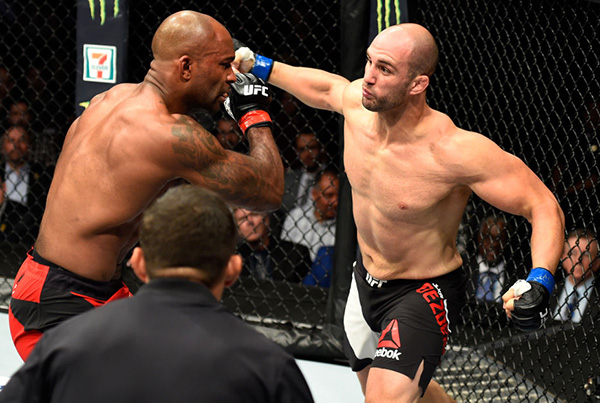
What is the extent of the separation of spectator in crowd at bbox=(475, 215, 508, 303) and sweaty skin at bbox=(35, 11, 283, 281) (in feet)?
5.06

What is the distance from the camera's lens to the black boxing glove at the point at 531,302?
1.82m

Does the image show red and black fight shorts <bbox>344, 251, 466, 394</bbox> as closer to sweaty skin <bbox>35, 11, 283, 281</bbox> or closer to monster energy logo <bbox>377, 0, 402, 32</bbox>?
sweaty skin <bbox>35, 11, 283, 281</bbox>

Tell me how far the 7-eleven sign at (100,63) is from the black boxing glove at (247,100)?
3.64ft

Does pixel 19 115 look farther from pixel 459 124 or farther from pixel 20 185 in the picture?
pixel 459 124

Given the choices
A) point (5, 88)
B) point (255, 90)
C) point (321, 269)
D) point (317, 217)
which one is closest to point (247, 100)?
point (255, 90)

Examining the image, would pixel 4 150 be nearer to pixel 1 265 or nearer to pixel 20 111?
pixel 20 111

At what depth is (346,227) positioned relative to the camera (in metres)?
3.06

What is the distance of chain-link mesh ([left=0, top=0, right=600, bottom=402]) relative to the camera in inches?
118

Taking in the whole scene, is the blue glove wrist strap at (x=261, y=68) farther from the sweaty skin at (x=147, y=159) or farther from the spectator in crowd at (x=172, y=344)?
the spectator in crowd at (x=172, y=344)

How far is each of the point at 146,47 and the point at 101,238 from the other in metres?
1.74

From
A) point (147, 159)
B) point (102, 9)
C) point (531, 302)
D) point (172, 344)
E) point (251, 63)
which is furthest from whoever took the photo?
→ point (102, 9)

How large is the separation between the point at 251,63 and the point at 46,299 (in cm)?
99

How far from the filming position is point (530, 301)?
182cm

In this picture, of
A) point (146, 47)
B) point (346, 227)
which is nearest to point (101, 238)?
point (346, 227)
